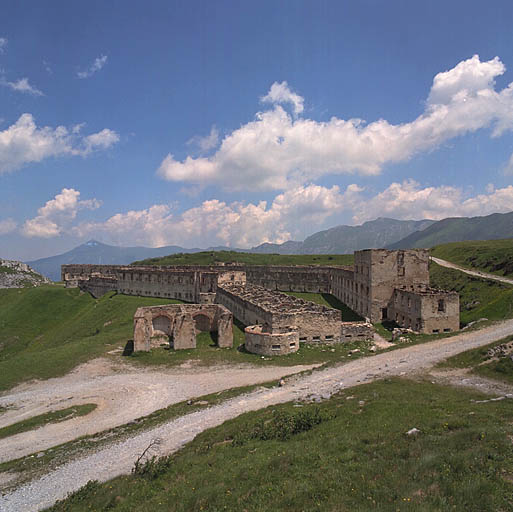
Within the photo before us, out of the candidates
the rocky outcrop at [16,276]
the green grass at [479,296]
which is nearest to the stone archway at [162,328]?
the green grass at [479,296]

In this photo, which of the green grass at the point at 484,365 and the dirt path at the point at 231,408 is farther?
the green grass at the point at 484,365

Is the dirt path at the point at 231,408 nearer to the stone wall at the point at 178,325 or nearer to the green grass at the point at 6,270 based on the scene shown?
the stone wall at the point at 178,325

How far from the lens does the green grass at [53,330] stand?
3128 centimetres

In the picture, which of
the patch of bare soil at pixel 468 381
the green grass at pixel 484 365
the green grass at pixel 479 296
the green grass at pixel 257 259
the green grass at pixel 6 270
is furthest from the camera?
the green grass at pixel 257 259

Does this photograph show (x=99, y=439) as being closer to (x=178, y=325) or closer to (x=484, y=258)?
(x=178, y=325)

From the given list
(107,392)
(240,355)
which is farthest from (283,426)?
(240,355)

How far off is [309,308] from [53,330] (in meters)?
45.2

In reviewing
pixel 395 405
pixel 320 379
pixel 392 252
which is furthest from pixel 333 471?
pixel 392 252

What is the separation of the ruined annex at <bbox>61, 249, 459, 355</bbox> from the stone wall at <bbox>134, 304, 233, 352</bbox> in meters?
0.09

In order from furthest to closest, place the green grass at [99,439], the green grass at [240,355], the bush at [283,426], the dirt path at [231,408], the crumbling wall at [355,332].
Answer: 1. the crumbling wall at [355,332]
2. the green grass at [240,355]
3. the green grass at [99,439]
4. the bush at [283,426]
5. the dirt path at [231,408]

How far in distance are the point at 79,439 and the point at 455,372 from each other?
71.2ft

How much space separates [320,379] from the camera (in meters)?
23.1

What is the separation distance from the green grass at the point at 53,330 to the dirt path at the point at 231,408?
17.1 metres

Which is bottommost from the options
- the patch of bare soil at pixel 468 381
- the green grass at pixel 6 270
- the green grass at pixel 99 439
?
the green grass at pixel 99 439
